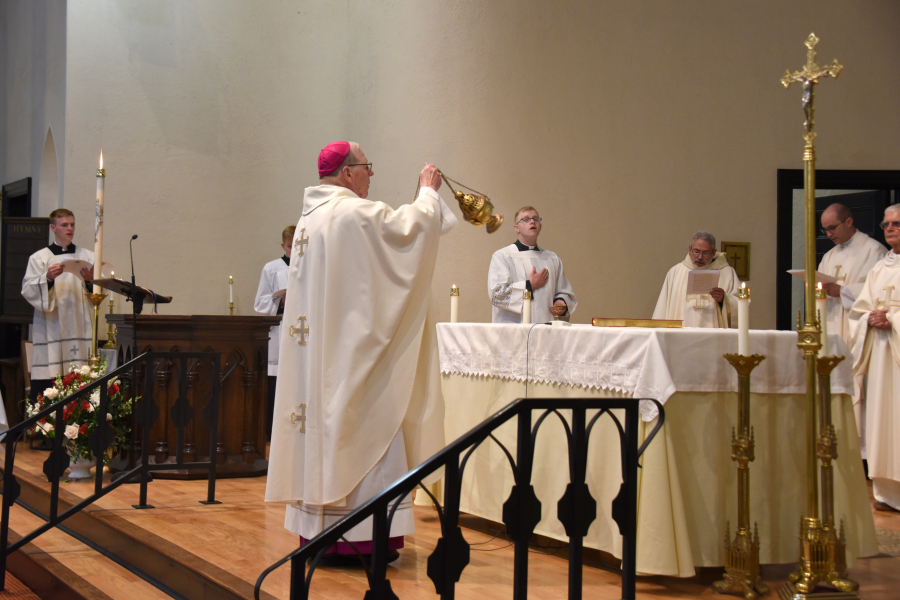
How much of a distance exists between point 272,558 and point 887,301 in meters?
3.99

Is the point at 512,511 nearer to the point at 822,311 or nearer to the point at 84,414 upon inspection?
the point at 822,311

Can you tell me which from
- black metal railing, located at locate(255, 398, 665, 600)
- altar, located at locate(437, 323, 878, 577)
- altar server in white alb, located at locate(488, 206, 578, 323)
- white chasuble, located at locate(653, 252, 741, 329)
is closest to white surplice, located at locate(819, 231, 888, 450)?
white chasuble, located at locate(653, 252, 741, 329)

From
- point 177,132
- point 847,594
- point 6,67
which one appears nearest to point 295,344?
point 847,594

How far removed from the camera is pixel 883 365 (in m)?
5.26

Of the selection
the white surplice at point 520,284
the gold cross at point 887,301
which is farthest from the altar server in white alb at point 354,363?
the gold cross at point 887,301

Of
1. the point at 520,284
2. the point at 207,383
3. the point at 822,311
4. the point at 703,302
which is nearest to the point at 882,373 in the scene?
the point at 703,302

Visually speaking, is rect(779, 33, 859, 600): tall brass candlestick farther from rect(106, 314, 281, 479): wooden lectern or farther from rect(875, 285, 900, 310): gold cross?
rect(106, 314, 281, 479): wooden lectern

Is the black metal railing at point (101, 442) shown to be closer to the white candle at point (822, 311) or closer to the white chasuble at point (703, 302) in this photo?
the white candle at point (822, 311)

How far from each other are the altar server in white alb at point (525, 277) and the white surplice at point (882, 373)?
6.76 ft

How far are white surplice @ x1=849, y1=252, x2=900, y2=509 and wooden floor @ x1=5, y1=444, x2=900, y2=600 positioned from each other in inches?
10.1

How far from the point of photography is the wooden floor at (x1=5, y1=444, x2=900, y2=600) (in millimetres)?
3400

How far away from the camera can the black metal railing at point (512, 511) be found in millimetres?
1957

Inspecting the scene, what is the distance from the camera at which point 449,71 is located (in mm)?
7605

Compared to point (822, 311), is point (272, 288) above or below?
above
